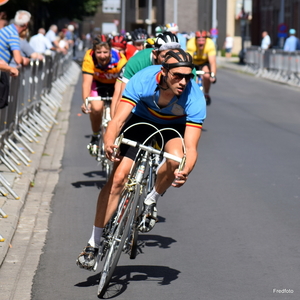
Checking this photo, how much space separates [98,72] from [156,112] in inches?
162

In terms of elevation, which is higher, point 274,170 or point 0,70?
point 0,70

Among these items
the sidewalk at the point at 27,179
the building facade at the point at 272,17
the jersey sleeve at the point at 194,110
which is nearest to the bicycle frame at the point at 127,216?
the jersey sleeve at the point at 194,110

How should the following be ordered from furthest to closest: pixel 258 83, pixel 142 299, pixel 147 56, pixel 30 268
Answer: pixel 258 83 → pixel 147 56 → pixel 30 268 → pixel 142 299

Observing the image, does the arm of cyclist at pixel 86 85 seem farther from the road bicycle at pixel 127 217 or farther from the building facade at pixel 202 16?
the building facade at pixel 202 16

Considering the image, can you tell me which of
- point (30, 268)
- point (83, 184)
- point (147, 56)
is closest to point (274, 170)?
point (83, 184)

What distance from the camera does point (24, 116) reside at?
1294 centimetres

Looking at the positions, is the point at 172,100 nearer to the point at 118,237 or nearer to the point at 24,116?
the point at 118,237

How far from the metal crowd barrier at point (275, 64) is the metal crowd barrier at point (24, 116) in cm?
1168

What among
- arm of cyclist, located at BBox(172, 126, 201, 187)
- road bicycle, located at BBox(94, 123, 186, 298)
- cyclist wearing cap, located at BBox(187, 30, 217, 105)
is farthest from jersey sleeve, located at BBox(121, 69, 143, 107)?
cyclist wearing cap, located at BBox(187, 30, 217, 105)

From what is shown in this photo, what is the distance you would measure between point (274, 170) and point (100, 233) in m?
5.19

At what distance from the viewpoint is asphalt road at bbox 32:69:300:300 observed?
546 centimetres

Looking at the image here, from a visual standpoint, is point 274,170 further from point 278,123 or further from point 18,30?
point 278,123

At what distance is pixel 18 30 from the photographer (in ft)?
38.0

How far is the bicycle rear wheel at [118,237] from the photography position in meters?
5.11
